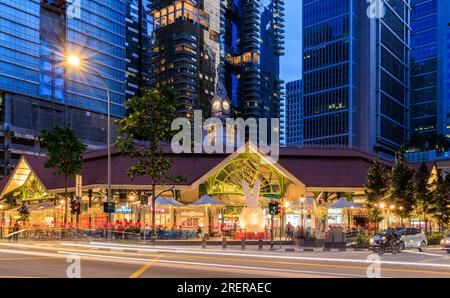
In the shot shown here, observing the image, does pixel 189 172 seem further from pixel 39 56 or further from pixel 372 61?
pixel 372 61

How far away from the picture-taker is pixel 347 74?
609 ft

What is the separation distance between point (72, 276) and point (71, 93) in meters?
146

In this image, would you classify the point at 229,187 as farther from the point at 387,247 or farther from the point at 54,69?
the point at 54,69

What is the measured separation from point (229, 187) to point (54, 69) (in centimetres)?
10863

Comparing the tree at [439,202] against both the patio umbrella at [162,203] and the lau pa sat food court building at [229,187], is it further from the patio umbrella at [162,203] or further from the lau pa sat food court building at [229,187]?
the patio umbrella at [162,203]

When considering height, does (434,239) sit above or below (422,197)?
below

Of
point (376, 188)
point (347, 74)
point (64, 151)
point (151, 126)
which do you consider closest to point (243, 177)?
point (376, 188)

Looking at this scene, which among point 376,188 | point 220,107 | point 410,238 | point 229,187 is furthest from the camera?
Result: point 220,107

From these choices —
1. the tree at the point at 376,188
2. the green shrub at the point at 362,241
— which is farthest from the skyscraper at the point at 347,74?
the green shrub at the point at 362,241

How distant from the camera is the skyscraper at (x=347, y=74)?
18625 cm

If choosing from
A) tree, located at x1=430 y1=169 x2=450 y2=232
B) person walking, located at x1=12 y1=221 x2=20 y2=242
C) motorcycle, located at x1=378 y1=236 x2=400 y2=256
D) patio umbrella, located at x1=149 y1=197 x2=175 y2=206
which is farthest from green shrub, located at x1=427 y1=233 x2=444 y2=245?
person walking, located at x1=12 y1=221 x2=20 y2=242

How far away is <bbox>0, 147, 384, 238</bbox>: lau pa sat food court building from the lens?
181 feet

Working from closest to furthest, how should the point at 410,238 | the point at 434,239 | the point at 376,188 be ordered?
1. the point at 410,238
2. the point at 434,239
3. the point at 376,188

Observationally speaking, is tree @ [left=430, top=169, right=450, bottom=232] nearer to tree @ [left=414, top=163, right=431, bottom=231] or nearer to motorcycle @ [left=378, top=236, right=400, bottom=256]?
tree @ [left=414, top=163, right=431, bottom=231]
